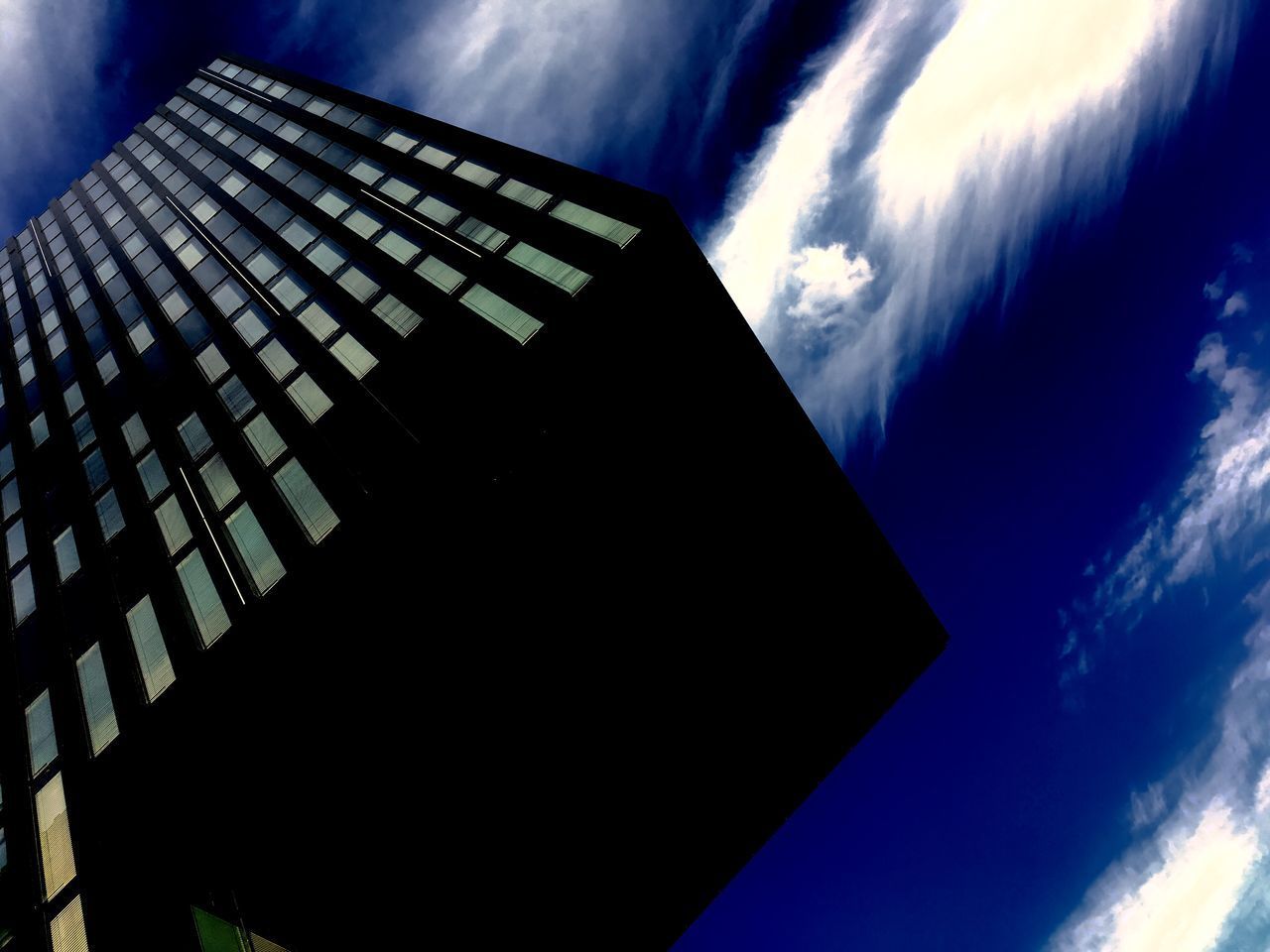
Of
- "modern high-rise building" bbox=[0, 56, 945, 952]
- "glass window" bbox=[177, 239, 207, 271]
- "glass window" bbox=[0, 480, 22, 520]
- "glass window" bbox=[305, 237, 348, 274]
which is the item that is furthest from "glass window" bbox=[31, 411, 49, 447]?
"glass window" bbox=[305, 237, 348, 274]

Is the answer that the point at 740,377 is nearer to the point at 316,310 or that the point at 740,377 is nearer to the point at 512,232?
the point at 512,232

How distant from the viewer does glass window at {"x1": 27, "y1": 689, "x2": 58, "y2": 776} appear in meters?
16.7

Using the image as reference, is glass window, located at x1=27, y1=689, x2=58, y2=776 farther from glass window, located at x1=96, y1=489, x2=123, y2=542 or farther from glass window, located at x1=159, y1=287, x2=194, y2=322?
glass window, located at x1=159, y1=287, x2=194, y2=322

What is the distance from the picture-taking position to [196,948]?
13625 mm

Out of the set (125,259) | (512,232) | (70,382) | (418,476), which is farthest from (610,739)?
(125,259)

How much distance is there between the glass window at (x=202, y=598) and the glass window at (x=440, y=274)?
11.6 metres

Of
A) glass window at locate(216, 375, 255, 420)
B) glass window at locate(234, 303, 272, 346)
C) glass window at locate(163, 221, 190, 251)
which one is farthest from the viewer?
glass window at locate(163, 221, 190, 251)

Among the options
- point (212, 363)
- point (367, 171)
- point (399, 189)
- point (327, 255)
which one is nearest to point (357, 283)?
point (327, 255)

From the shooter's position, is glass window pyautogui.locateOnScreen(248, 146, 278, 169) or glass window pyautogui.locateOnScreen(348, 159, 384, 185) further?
glass window pyautogui.locateOnScreen(248, 146, 278, 169)

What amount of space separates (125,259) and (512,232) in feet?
84.2

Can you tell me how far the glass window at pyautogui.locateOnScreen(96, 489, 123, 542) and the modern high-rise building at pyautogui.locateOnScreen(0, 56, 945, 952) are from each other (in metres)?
0.22

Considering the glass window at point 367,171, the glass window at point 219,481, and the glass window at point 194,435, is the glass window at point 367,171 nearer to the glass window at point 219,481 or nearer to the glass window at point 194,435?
the glass window at point 194,435

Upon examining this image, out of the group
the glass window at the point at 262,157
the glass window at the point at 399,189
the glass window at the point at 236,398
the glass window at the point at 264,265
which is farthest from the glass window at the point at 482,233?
the glass window at the point at 262,157

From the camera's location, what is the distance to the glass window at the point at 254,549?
667 inches
